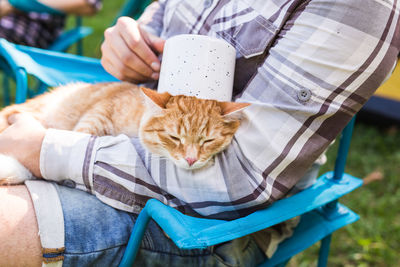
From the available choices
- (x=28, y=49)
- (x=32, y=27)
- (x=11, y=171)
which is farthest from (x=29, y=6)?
(x=11, y=171)

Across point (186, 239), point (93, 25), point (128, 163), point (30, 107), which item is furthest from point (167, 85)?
point (93, 25)

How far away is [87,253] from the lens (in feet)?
3.09

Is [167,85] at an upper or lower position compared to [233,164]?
upper

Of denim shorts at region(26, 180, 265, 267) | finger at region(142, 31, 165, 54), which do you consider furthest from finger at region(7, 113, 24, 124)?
finger at region(142, 31, 165, 54)

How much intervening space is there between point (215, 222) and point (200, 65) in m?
0.45

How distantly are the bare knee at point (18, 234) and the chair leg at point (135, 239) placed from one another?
226mm

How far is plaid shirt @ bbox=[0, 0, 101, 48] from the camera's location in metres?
2.65

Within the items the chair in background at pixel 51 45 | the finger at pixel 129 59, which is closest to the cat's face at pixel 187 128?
the finger at pixel 129 59

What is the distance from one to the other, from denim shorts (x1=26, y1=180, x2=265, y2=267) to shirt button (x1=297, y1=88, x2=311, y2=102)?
501mm

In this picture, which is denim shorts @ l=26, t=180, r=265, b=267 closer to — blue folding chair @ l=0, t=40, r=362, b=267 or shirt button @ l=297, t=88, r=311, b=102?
blue folding chair @ l=0, t=40, r=362, b=267

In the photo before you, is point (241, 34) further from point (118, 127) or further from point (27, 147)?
point (27, 147)

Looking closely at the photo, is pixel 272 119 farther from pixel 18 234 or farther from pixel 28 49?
pixel 28 49

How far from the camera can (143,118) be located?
1304 mm

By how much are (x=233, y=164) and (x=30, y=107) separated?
0.95 metres
